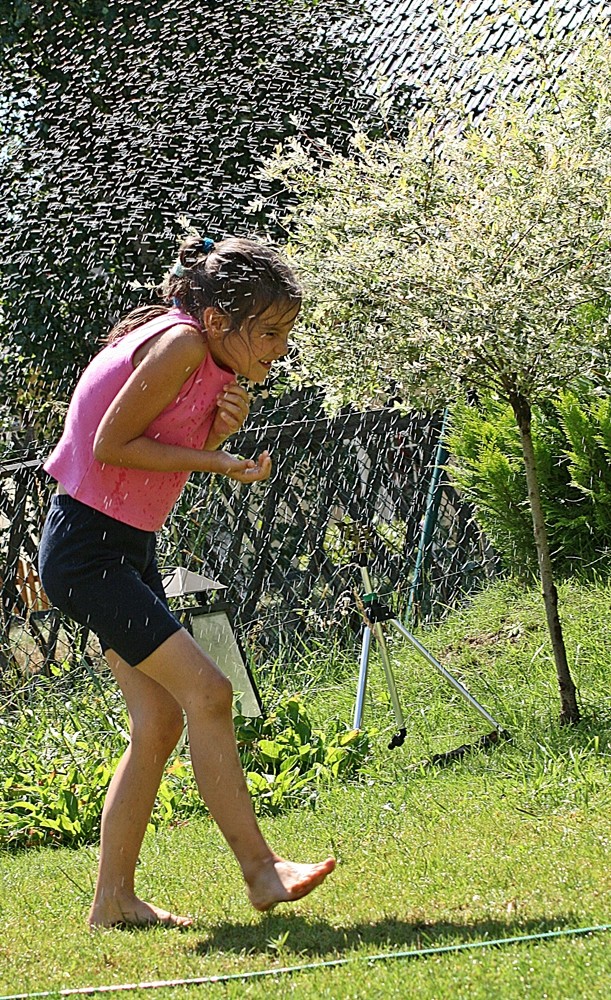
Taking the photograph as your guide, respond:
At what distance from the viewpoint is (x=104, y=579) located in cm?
281

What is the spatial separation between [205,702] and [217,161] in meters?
4.94

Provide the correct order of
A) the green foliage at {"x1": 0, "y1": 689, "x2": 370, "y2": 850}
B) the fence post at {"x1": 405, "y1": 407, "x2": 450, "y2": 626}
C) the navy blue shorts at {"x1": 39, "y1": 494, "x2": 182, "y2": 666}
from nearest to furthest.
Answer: the navy blue shorts at {"x1": 39, "y1": 494, "x2": 182, "y2": 666}
the green foliage at {"x1": 0, "y1": 689, "x2": 370, "y2": 850}
the fence post at {"x1": 405, "y1": 407, "x2": 450, "y2": 626}

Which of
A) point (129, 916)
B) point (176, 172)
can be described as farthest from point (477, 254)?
point (176, 172)

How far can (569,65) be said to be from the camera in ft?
13.5

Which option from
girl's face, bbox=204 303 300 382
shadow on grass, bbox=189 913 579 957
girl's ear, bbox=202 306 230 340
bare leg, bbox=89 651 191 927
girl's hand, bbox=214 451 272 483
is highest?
girl's ear, bbox=202 306 230 340

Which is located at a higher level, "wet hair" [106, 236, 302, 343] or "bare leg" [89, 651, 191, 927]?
"wet hair" [106, 236, 302, 343]

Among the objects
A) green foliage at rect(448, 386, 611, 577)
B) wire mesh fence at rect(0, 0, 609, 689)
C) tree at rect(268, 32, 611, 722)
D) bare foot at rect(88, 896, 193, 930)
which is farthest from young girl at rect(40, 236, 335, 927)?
wire mesh fence at rect(0, 0, 609, 689)

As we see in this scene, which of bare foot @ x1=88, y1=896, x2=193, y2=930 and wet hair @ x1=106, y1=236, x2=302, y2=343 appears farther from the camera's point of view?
wet hair @ x1=106, y1=236, x2=302, y2=343

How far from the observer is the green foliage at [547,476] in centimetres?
574

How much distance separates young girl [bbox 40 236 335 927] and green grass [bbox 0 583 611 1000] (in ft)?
0.48

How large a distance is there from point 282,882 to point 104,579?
29.6 inches

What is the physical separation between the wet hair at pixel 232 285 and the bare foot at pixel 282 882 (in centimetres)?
119

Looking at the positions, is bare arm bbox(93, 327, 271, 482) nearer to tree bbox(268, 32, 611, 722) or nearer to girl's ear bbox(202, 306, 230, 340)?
girl's ear bbox(202, 306, 230, 340)

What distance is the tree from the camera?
149 inches
